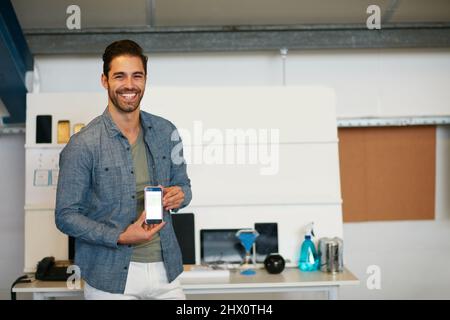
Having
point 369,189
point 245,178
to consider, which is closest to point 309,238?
point 245,178

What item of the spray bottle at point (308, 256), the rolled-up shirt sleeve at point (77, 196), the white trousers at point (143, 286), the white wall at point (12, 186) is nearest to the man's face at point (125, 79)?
the rolled-up shirt sleeve at point (77, 196)

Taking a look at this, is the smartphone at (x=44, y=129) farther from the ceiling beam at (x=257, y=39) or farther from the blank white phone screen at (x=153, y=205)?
the blank white phone screen at (x=153, y=205)

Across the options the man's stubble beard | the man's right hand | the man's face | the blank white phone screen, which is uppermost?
the man's face

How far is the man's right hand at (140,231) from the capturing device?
1.13 m

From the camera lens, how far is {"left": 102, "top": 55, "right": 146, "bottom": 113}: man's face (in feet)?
3.70

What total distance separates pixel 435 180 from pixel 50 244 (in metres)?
1.47

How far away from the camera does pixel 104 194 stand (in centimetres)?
117

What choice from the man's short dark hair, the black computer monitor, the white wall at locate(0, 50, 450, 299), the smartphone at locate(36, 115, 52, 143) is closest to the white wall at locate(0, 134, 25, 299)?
the white wall at locate(0, 50, 450, 299)

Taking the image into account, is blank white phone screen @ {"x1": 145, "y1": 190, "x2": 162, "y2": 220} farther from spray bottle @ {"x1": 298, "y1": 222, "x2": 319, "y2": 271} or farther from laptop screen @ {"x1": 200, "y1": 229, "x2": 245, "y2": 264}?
spray bottle @ {"x1": 298, "y1": 222, "x2": 319, "y2": 271}

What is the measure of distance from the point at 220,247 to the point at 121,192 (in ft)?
3.23

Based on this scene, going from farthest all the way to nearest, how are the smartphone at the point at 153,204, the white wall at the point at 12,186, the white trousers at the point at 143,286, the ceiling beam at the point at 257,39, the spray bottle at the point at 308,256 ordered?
the white wall at the point at 12,186
the spray bottle at the point at 308,256
the ceiling beam at the point at 257,39
the white trousers at the point at 143,286
the smartphone at the point at 153,204

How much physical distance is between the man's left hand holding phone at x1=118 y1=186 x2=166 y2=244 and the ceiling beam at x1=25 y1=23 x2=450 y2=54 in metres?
0.95

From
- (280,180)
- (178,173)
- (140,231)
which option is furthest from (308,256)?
(140,231)

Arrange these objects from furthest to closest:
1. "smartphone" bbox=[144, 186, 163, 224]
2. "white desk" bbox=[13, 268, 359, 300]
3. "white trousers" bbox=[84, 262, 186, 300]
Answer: "white desk" bbox=[13, 268, 359, 300]
"white trousers" bbox=[84, 262, 186, 300]
"smartphone" bbox=[144, 186, 163, 224]
